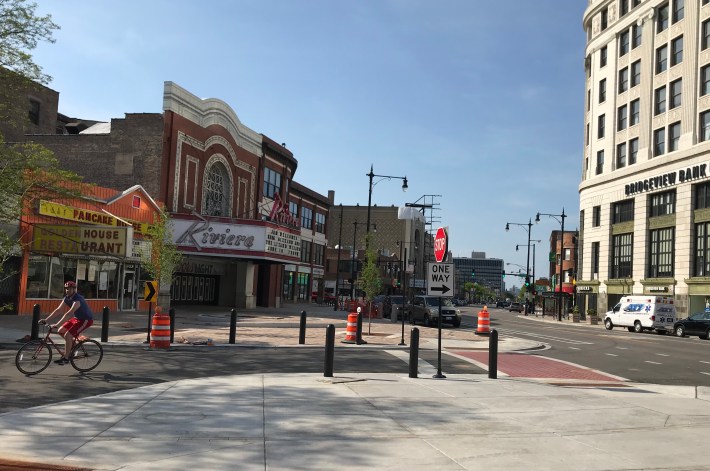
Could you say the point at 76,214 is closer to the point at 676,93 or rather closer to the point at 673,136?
the point at 673,136

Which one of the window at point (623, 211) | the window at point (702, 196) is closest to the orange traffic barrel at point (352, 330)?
the window at point (702, 196)

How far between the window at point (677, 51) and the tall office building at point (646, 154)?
8 cm

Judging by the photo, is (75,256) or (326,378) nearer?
(326,378)

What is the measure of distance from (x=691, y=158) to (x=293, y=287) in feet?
116

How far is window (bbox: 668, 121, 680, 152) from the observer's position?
50.2m

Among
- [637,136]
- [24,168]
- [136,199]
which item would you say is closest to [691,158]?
[637,136]

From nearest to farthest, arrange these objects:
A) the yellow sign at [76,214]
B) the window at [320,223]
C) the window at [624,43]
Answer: the yellow sign at [76,214] → the window at [624,43] → the window at [320,223]

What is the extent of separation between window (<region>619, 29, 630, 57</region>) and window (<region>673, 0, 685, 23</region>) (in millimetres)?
7042

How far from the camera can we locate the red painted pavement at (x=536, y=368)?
15.1 meters

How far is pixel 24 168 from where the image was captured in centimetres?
1775

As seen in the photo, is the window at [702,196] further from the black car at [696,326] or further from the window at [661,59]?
the black car at [696,326]

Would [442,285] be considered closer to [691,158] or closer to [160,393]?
[160,393]

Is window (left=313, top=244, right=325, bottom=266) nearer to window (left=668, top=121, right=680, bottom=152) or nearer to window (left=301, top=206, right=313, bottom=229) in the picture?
window (left=301, top=206, right=313, bottom=229)

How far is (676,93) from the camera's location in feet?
166
